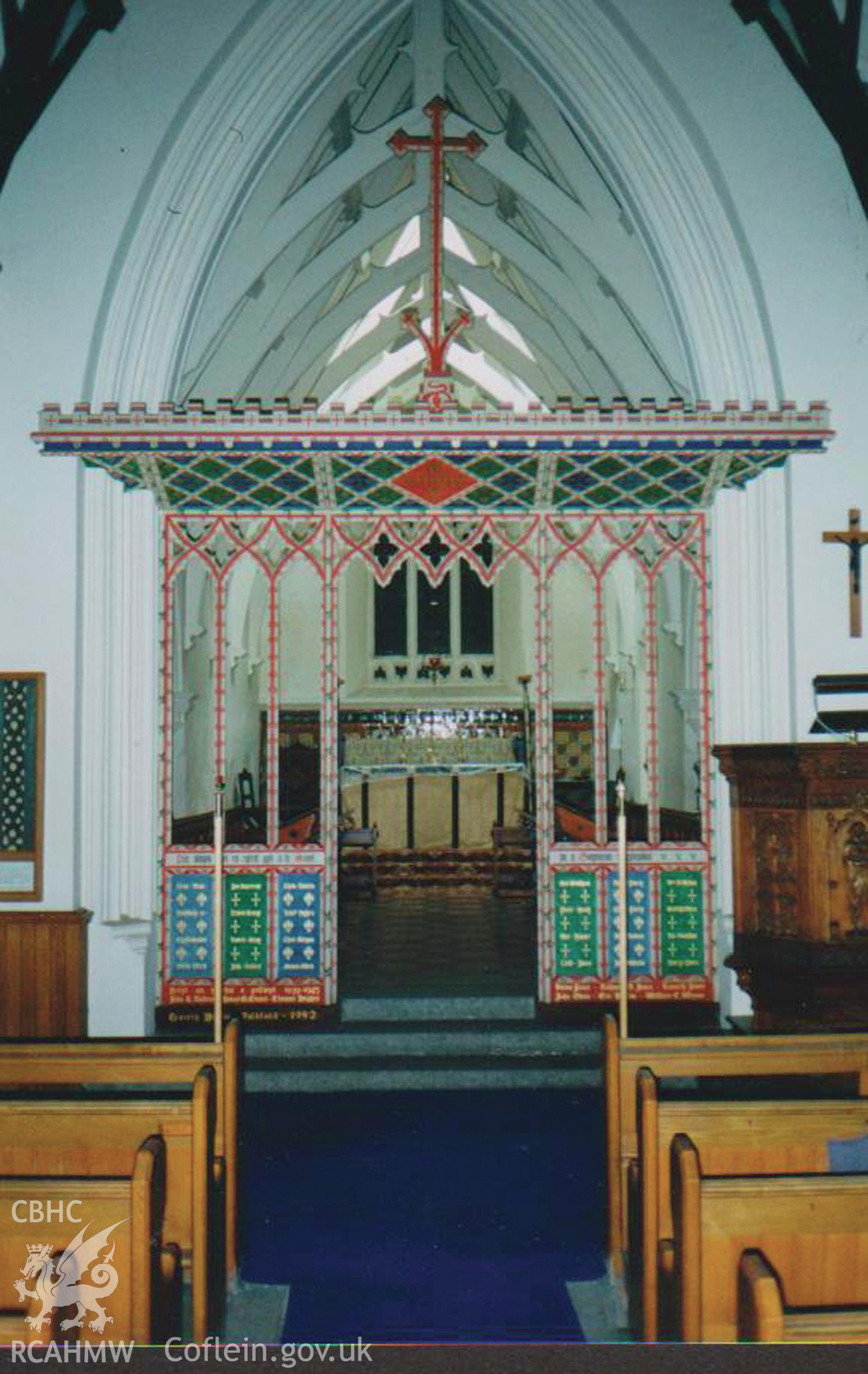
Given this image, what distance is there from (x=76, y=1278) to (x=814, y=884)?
11.6 feet

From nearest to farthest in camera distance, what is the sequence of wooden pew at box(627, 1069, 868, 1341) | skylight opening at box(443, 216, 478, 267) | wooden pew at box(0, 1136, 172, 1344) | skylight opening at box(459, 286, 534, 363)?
wooden pew at box(0, 1136, 172, 1344) < wooden pew at box(627, 1069, 868, 1341) < skylight opening at box(443, 216, 478, 267) < skylight opening at box(459, 286, 534, 363)

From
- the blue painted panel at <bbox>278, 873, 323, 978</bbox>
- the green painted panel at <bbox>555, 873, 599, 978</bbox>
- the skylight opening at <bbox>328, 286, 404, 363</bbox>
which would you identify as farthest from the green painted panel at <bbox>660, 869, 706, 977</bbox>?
the skylight opening at <bbox>328, 286, 404, 363</bbox>

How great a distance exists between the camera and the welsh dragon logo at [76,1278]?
2.03 metres

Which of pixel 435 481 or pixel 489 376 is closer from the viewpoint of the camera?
pixel 435 481

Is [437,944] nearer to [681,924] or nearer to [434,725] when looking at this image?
[681,924]

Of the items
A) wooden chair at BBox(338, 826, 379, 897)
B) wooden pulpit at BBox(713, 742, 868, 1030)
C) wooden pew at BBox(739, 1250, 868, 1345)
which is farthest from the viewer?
wooden chair at BBox(338, 826, 379, 897)

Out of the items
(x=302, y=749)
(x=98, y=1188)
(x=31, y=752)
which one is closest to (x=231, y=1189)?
(x=98, y=1188)

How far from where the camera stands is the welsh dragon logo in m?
2.03

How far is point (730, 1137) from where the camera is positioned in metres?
2.84

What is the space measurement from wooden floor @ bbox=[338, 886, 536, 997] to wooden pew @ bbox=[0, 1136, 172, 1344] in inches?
144

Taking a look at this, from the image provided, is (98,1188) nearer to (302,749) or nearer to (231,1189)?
(231,1189)

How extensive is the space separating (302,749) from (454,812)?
1.95 metres

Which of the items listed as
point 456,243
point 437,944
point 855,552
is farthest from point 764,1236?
point 456,243

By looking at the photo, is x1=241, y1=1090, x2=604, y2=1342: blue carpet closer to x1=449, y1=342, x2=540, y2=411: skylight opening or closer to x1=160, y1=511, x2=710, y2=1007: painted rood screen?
x1=160, y1=511, x2=710, y2=1007: painted rood screen
